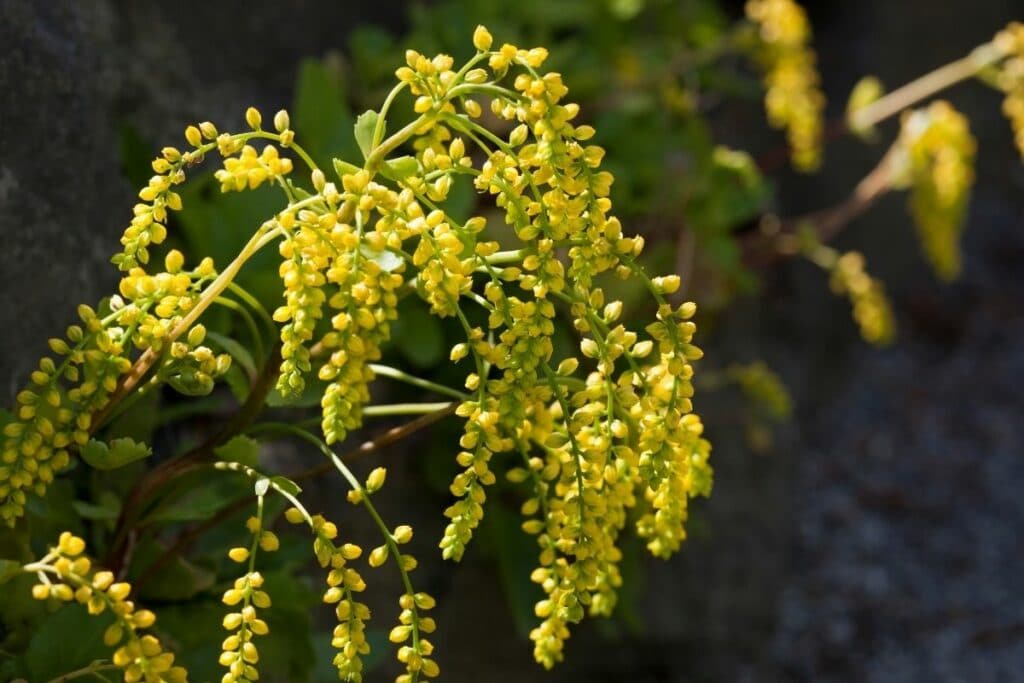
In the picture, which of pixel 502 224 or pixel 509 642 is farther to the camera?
pixel 509 642

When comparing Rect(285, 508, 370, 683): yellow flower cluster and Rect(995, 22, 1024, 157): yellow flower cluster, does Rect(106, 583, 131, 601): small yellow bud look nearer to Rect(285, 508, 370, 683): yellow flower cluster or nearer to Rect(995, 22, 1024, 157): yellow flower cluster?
Rect(285, 508, 370, 683): yellow flower cluster

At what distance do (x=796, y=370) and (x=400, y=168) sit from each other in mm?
3064

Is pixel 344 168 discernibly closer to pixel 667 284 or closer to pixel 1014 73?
pixel 667 284

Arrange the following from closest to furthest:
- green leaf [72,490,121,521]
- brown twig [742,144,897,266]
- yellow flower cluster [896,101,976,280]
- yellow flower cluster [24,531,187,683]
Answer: yellow flower cluster [24,531,187,683] → green leaf [72,490,121,521] → yellow flower cluster [896,101,976,280] → brown twig [742,144,897,266]

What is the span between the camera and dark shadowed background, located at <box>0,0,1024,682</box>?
5.43 ft

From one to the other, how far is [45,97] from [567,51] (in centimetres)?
125

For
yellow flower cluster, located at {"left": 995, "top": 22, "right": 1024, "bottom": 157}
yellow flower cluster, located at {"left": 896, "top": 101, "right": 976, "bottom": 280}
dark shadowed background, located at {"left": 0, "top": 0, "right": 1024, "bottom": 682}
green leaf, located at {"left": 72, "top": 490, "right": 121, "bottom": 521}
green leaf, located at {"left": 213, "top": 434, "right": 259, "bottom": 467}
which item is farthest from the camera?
yellow flower cluster, located at {"left": 896, "top": 101, "right": 976, "bottom": 280}

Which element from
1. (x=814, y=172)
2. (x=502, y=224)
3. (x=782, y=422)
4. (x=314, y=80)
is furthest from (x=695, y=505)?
(x=814, y=172)

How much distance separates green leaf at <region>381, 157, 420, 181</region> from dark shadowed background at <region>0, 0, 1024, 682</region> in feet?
1.92

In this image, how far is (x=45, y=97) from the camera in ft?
5.32

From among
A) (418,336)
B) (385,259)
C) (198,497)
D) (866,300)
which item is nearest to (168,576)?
(198,497)

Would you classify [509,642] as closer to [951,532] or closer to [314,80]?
[314,80]

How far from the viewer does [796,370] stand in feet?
13.4

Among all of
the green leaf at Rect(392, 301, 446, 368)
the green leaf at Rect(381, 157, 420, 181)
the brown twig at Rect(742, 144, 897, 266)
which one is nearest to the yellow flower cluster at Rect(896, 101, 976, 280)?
the brown twig at Rect(742, 144, 897, 266)
